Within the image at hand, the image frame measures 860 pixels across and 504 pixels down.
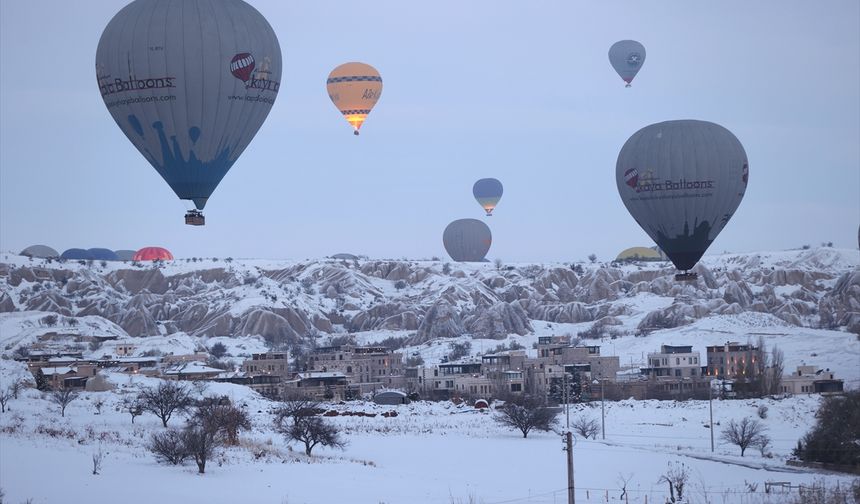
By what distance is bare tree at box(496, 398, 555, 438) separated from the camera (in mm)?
62000

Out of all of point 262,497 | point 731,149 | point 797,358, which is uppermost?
point 731,149

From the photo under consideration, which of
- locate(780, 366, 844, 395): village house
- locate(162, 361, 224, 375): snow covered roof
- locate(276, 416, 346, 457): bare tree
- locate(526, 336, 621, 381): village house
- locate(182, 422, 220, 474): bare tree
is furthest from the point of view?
locate(526, 336, 621, 381): village house

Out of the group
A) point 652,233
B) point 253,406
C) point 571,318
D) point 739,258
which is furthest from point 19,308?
point 652,233

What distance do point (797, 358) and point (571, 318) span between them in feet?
158

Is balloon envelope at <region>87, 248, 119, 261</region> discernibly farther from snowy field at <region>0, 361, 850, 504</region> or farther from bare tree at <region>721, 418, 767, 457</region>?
bare tree at <region>721, 418, 767, 457</region>

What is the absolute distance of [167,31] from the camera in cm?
4050

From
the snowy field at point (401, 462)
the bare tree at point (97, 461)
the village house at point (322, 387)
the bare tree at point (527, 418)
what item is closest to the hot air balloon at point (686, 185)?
the snowy field at point (401, 462)

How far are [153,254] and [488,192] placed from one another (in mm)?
59798

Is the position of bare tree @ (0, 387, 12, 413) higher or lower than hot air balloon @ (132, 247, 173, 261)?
lower

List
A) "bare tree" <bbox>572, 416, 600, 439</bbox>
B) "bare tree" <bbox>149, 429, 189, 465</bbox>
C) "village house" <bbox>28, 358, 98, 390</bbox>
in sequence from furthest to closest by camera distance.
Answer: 1. "village house" <bbox>28, 358, 98, 390</bbox>
2. "bare tree" <bbox>572, 416, 600, 439</bbox>
3. "bare tree" <bbox>149, 429, 189, 465</bbox>

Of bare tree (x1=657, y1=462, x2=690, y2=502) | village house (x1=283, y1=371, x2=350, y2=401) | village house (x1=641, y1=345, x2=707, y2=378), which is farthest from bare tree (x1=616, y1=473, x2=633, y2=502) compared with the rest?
village house (x1=641, y1=345, x2=707, y2=378)

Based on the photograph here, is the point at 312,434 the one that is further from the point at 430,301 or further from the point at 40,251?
the point at 40,251

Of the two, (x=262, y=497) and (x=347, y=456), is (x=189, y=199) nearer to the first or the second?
(x=262, y=497)

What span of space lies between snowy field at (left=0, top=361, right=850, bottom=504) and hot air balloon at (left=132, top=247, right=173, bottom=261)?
10820 cm
